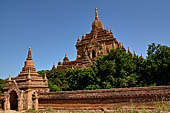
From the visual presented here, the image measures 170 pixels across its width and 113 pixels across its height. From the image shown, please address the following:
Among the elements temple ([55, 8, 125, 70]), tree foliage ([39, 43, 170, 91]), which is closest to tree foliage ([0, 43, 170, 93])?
tree foliage ([39, 43, 170, 91])

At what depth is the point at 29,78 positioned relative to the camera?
21125 millimetres

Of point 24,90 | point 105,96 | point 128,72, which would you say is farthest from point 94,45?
point 105,96

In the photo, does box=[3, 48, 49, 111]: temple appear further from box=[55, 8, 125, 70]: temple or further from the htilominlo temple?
box=[55, 8, 125, 70]: temple

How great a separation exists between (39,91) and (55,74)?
1676 centimetres

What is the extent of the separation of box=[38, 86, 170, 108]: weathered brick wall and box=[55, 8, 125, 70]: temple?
24.2 meters

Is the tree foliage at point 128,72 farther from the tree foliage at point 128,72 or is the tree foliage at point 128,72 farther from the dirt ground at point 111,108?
the dirt ground at point 111,108

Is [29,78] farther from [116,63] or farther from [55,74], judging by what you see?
[55,74]

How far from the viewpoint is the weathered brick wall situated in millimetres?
14148

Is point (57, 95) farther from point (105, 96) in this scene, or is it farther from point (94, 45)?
point (94, 45)

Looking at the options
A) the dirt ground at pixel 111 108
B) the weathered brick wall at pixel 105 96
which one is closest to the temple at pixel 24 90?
the weathered brick wall at pixel 105 96

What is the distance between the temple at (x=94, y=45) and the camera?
46688 millimetres

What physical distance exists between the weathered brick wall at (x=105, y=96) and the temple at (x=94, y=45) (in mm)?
24248

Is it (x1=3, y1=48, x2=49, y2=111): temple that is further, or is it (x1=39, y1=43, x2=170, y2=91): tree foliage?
(x1=39, y1=43, x2=170, y2=91): tree foliage

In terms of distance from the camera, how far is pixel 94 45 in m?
48.3
